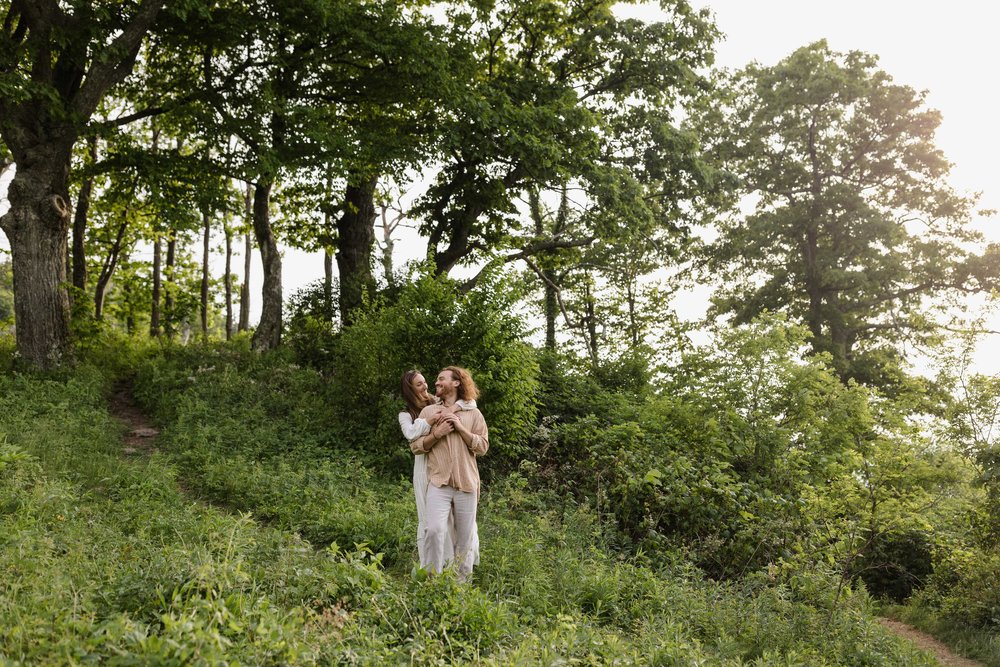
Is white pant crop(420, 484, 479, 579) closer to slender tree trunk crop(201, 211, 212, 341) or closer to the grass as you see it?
the grass

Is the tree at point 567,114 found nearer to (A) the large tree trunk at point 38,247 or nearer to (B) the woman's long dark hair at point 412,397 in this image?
(A) the large tree trunk at point 38,247

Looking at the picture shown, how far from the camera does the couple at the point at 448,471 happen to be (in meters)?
6.40

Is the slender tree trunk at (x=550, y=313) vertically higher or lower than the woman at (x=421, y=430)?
higher

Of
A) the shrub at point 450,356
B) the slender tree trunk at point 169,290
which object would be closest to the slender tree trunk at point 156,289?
the slender tree trunk at point 169,290

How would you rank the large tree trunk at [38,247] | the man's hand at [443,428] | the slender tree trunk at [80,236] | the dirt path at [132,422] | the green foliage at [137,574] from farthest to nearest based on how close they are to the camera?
1. the slender tree trunk at [80,236]
2. the large tree trunk at [38,247]
3. the dirt path at [132,422]
4. the man's hand at [443,428]
5. the green foliage at [137,574]

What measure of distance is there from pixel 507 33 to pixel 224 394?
11.4 meters

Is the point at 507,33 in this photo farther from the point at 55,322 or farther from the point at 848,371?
the point at 848,371

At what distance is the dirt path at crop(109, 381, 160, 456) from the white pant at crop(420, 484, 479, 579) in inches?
271

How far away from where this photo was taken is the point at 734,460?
1191cm

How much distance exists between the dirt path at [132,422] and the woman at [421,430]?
255 inches

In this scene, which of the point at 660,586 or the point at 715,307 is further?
the point at 715,307

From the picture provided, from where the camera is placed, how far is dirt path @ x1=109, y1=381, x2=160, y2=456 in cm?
1177

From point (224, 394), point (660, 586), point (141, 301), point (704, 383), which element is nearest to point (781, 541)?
point (660, 586)

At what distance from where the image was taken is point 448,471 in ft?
21.0
